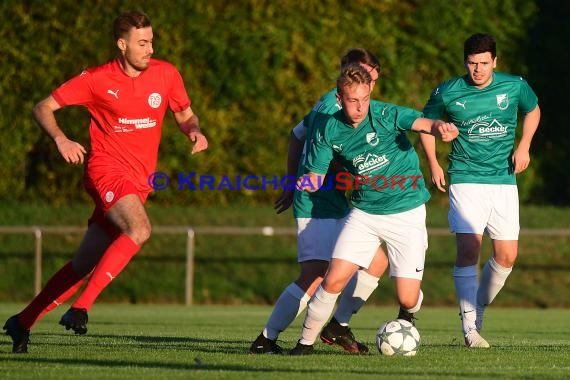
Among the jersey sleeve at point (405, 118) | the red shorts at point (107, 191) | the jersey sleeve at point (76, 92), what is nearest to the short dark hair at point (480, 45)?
the jersey sleeve at point (405, 118)

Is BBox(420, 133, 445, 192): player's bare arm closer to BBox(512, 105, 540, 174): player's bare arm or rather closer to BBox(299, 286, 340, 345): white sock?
BBox(512, 105, 540, 174): player's bare arm

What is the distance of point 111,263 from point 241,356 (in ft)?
3.50

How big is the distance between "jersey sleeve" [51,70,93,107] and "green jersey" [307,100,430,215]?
1.75m

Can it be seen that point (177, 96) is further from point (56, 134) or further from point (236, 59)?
point (236, 59)

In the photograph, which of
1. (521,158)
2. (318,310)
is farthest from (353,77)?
(521,158)

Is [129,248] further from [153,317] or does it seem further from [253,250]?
[253,250]

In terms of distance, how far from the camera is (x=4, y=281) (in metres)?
17.8

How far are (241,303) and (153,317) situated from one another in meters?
3.86

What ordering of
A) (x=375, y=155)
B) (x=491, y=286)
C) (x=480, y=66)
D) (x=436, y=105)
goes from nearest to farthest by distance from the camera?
(x=375, y=155), (x=480, y=66), (x=436, y=105), (x=491, y=286)

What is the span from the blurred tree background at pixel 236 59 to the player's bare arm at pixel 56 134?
9.94 m

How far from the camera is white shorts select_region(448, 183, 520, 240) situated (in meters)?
9.51

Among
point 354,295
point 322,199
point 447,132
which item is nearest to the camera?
point 447,132

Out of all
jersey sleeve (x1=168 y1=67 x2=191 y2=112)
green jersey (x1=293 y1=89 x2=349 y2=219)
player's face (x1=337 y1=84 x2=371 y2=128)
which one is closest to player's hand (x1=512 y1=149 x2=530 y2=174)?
green jersey (x1=293 y1=89 x2=349 y2=219)

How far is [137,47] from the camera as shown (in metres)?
8.83
